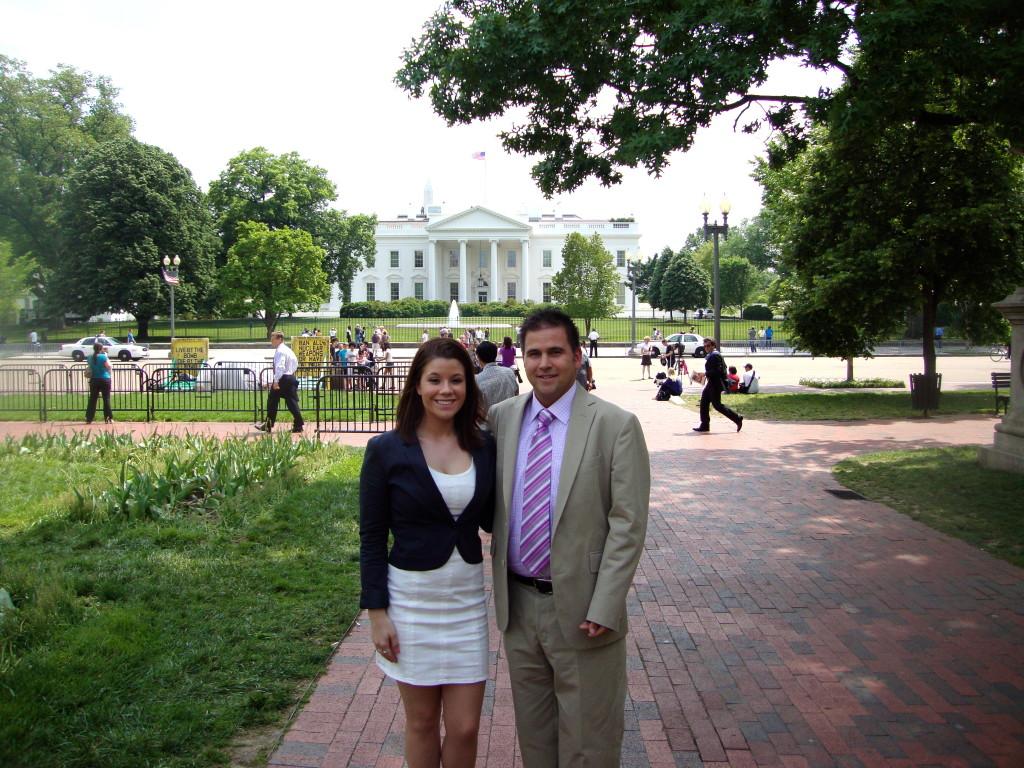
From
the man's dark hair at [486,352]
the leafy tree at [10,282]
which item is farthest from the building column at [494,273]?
the leafy tree at [10,282]

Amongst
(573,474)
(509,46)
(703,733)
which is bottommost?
(703,733)

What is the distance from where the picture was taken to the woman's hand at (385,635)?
275 cm

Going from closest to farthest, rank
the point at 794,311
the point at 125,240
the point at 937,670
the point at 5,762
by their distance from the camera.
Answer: the point at 5,762 → the point at 937,670 → the point at 794,311 → the point at 125,240

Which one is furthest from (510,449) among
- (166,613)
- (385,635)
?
(166,613)

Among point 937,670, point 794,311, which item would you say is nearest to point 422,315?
point 794,311

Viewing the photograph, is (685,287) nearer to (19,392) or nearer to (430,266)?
(430,266)

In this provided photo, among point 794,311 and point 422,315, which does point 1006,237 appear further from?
point 422,315

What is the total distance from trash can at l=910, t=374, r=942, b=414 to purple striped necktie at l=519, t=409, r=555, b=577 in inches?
698

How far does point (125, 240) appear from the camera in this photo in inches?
2023

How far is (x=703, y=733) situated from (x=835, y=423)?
47.6 ft

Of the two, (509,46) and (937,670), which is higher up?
(509,46)

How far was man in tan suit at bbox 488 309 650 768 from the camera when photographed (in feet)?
8.73

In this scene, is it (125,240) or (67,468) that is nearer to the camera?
(67,468)

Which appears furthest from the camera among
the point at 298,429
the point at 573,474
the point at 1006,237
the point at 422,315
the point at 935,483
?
the point at 422,315
